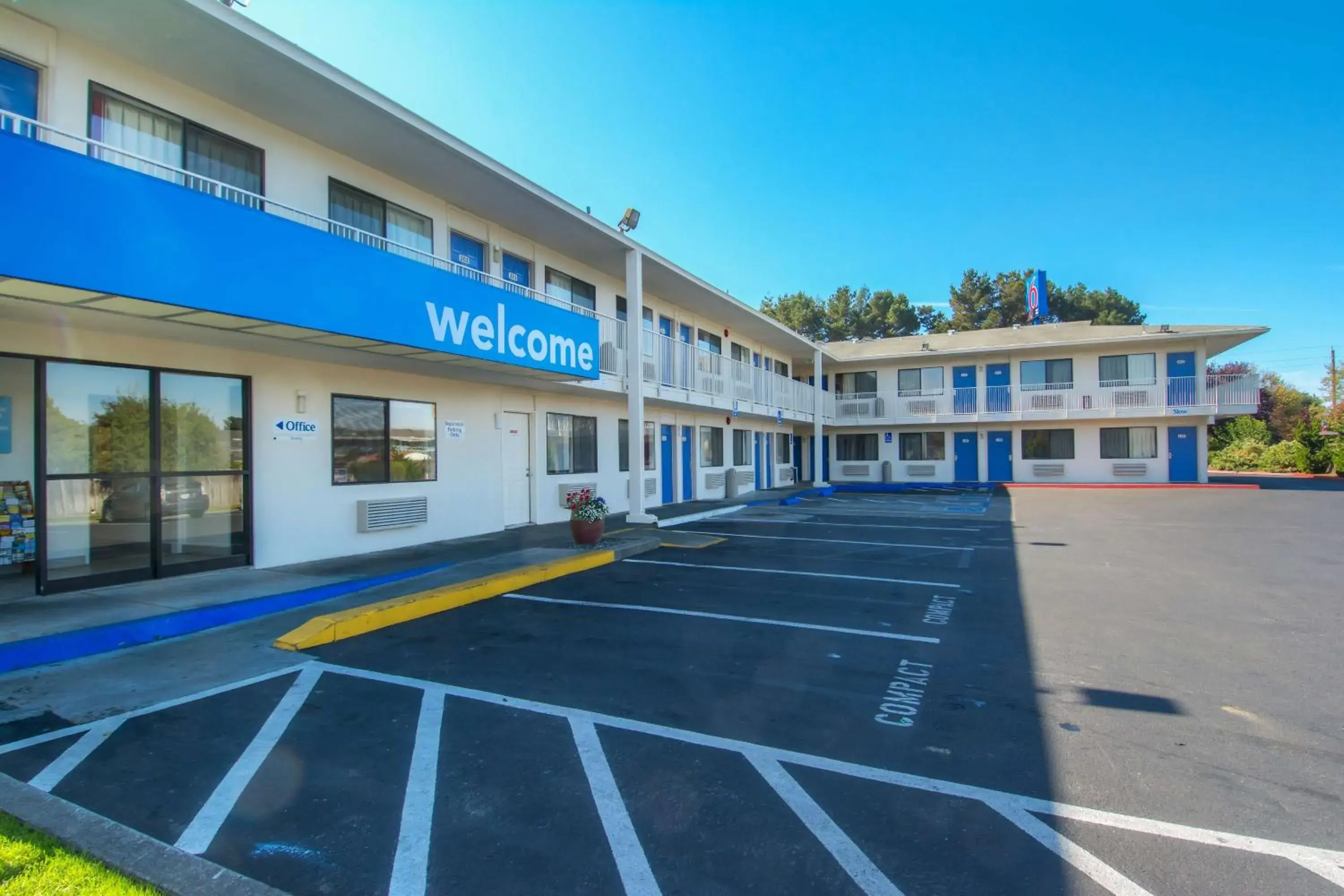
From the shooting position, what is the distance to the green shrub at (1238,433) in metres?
42.1

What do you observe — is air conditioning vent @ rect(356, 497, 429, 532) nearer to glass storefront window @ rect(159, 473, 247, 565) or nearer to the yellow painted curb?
glass storefront window @ rect(159, 473, 247, 565)

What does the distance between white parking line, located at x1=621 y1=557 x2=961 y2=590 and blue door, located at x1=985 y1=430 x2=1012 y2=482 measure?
77.7 ft

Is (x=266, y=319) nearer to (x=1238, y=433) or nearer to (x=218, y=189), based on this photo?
(x=218, y=189)

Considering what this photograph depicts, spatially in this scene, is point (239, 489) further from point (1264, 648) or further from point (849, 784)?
point (1264, 648)

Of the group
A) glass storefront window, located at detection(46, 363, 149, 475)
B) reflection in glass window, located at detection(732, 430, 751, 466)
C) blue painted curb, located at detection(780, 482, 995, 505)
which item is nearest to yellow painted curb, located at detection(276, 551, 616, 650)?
glass storefront window, located at detection(46, 363, 149, 475)

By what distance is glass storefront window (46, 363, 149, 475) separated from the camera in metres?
7.46

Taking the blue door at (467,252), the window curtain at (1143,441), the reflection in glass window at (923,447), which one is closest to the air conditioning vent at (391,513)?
the blue door at (467,252)

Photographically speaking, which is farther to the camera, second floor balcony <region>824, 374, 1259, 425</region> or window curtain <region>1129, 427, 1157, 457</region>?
window curtain <region>1129, 427, 1157, 457</region>

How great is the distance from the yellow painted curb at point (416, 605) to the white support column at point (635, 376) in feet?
13.2

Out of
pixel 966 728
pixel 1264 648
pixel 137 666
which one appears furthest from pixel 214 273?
pixel 1264 648

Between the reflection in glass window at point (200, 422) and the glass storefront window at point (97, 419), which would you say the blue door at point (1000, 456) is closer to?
the reflection in glass window at point (200, 422)

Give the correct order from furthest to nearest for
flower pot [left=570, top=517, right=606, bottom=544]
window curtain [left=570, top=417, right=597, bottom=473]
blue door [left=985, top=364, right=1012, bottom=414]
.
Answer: blue door [left=985, top=364, right=1012, bottom=414] → window curtain [left=570, top=417, right=597, bottom=473] → flower pot [left=570, top=517, right=606, bottom=544]

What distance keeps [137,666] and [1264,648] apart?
9.83 meters

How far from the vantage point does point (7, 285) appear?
5.50 metres
